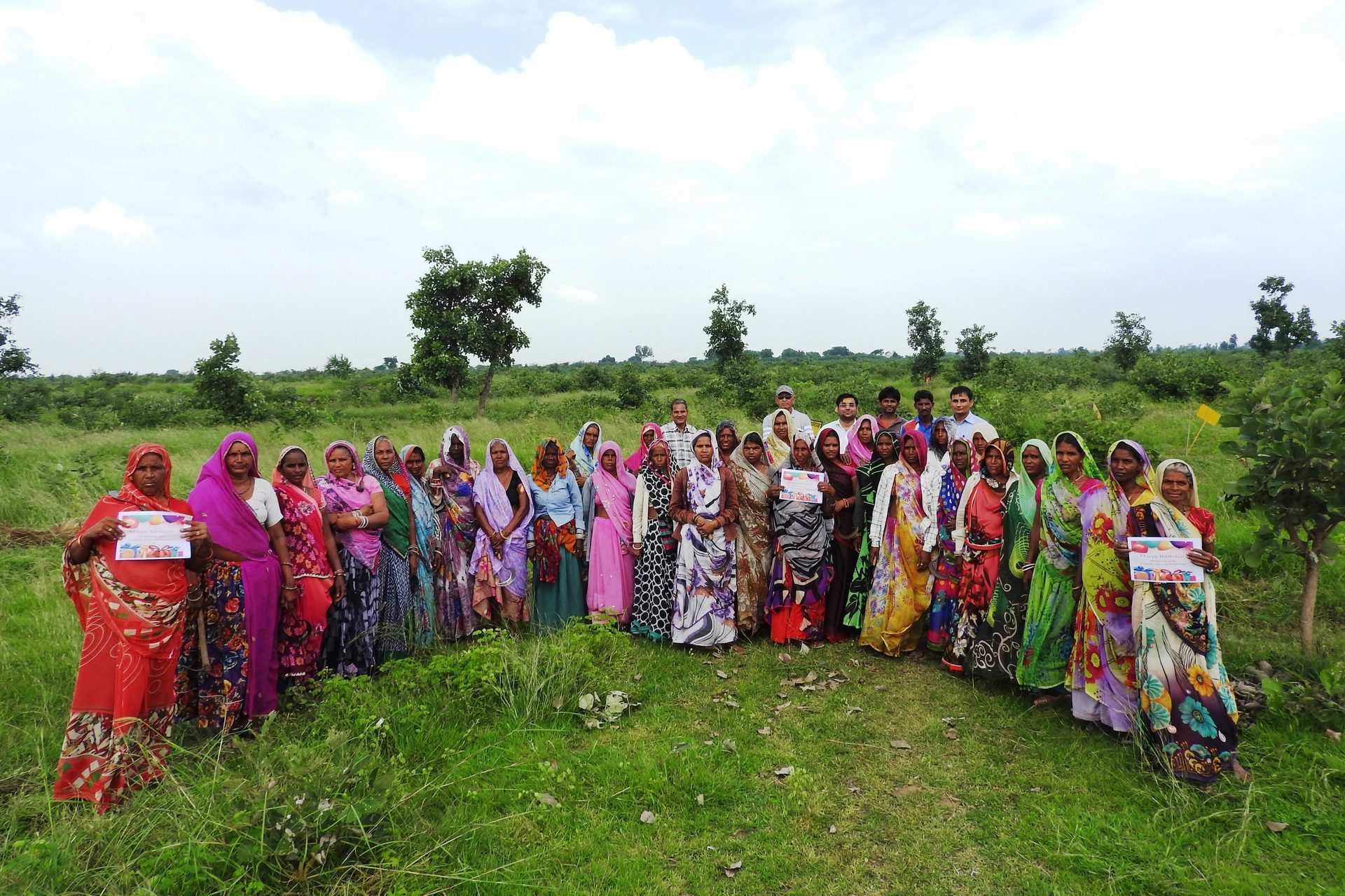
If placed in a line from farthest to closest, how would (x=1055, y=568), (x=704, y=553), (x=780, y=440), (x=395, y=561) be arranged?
(x=780, y=440)
(x=704, y=553)
(x=395, y=561)
(x=1055, y=568)

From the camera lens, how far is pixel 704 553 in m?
5.45

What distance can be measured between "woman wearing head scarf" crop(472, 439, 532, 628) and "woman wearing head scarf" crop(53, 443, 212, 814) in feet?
7.29

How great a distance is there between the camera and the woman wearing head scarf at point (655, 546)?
566 cm

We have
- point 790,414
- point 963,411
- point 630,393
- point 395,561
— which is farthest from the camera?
point 630,393

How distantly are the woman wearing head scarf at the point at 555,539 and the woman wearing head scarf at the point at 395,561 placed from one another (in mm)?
1004

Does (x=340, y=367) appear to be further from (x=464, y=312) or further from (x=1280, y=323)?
(x=1280, y=323)

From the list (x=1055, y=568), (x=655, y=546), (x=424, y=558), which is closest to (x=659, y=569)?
(x=655, y=546)

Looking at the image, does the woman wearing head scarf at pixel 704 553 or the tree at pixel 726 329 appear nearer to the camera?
the woman wearing head scarf at pixel 704 553

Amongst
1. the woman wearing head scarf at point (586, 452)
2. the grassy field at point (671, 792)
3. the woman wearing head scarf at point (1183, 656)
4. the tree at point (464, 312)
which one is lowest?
the grassy field at point (671, 792)

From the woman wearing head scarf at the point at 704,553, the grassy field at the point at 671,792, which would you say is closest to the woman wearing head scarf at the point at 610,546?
the woman wearing head scarf at the point at 704,553

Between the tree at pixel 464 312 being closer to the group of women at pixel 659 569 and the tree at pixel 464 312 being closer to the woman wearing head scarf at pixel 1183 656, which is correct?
the group of women at pixel 659 569

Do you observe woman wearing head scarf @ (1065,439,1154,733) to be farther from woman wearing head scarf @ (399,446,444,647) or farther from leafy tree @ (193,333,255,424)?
leafy tree @ (193,333,255,424)

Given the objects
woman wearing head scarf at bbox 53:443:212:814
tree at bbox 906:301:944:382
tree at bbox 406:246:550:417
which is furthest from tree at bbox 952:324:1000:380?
woman wearing head scarf at bbox 53:443:212:814

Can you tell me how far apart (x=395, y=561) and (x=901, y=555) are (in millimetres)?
3898
